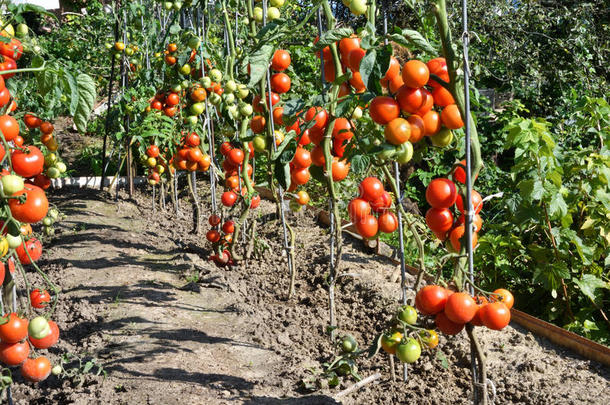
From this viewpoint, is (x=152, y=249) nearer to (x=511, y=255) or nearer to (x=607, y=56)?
(x=511, y=255)

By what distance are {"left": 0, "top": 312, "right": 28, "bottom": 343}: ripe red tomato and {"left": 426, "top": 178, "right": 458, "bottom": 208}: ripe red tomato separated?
1099 mm

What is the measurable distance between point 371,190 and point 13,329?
1.05 m

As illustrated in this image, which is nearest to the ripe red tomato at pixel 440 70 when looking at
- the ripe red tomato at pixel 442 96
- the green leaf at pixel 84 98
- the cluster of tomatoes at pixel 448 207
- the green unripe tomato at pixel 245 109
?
the ripe red tomato at pixel 442 96

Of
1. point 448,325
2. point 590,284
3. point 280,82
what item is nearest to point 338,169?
point 280,82

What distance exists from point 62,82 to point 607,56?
5579 millimetres

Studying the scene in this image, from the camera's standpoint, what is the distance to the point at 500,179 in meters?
3.96

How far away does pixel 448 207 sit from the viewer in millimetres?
1306

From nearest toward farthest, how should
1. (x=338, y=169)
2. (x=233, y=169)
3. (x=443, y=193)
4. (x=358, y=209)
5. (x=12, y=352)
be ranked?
(x=443, y=193), (x=12, y=352), (x=358, y=209), (x=338, y=169), (x=233, y=169)

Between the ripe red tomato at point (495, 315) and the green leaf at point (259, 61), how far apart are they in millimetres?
897

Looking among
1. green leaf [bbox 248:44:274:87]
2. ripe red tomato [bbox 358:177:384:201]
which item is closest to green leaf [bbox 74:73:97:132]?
green leaf [bbox 248:44:274:87]

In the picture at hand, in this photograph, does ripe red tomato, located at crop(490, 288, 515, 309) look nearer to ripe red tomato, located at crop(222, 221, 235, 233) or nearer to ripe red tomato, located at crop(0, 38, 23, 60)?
ripe red tomato, located at crop(0, 38, 23, 60)

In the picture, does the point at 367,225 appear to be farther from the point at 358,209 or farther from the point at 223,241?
the point at 223,241

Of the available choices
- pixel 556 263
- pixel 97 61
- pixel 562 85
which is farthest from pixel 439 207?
pixel 97 61

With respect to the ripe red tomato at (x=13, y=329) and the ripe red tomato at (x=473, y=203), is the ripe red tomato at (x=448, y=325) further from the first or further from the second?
the ripe red tomato at (x=13, y=329)
